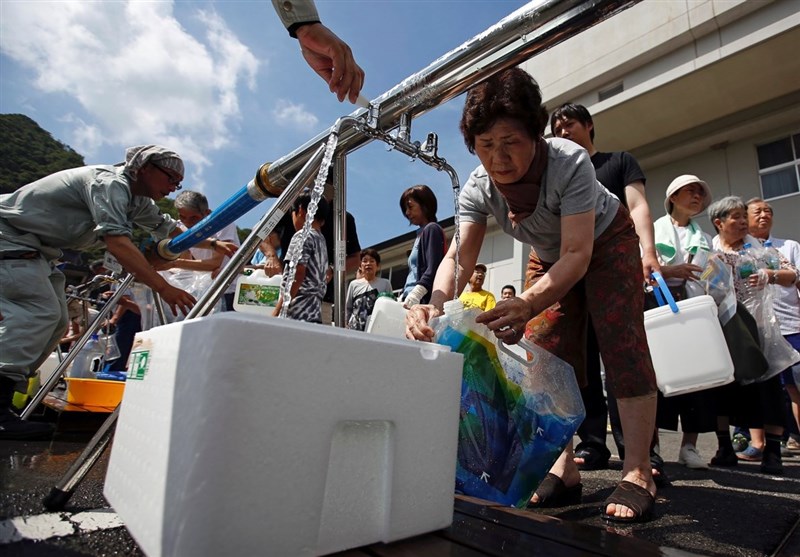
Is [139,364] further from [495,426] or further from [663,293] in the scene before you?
[663,293]

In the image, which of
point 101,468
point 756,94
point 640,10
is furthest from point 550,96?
point 101,468

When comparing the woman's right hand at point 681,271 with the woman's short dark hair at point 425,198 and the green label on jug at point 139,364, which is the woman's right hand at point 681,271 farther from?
the green label on jug at point 139,364

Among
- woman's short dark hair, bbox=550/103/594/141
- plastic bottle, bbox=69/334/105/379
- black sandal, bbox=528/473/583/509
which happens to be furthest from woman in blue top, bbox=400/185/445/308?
plastic bottle, bbox=69/334/105/379

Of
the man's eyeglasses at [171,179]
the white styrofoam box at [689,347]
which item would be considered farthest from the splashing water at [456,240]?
the man's eyeglasses at [171,179]

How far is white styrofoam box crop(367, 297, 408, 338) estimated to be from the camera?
1.77 meters

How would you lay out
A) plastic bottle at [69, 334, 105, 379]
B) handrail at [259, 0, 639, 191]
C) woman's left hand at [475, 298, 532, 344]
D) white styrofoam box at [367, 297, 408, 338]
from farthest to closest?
plastic bottle at [69, 334, 105, 379]
white styrofoam box at [367, 297, 408, 338]
woman's left hand at [475, 298, 532, 344]
handrail at [259, 0, 639, 191]

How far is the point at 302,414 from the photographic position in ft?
2.09

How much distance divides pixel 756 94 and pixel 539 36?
11177mm

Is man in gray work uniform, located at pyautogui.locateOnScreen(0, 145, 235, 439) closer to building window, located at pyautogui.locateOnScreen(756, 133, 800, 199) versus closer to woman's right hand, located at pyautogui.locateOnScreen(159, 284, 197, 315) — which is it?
woman's right hand, located at pyautogui.locateOnScreen(159, 284, 197, 315)

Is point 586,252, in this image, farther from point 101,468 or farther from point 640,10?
point 640,10

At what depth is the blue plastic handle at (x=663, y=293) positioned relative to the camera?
6.40 ft

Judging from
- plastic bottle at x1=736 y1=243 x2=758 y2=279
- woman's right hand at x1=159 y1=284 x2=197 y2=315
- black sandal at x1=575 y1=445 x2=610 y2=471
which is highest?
plastic bottle at x1=736 y1=243 x2=758 y2=279

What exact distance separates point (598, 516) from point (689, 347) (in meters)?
1.00

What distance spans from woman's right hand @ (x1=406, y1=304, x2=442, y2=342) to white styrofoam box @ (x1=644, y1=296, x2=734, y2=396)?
1236 millimetres
